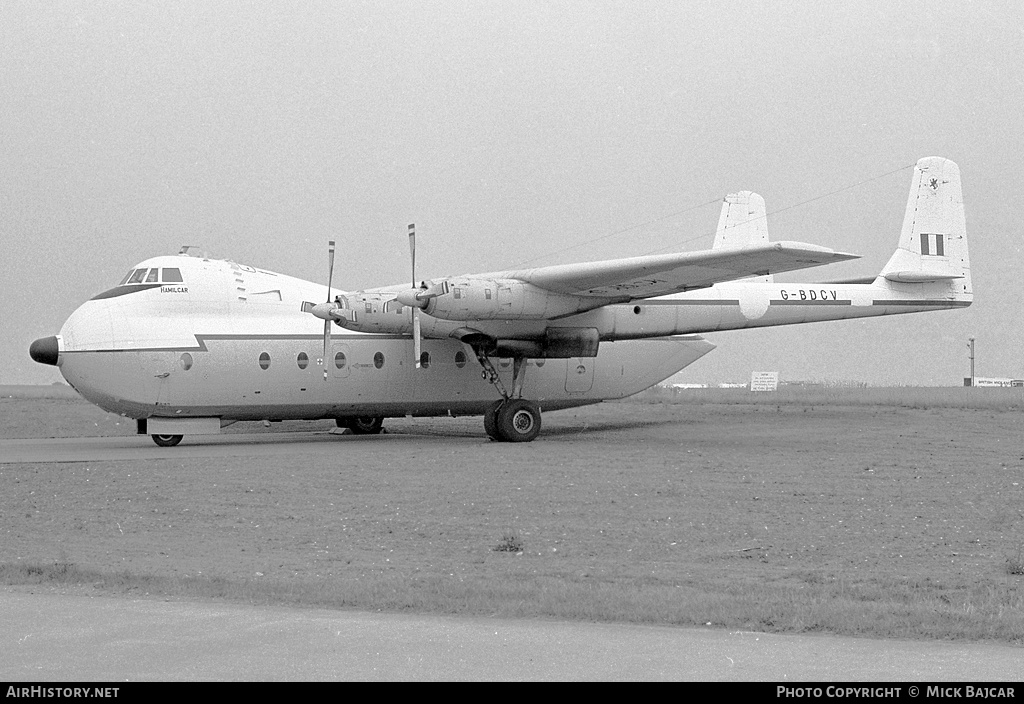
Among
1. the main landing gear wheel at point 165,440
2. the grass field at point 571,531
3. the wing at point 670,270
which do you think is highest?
the wing at point 670,270

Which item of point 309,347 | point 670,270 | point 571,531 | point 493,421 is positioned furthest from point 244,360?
point 571,531

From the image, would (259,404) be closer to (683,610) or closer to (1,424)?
(1,424)

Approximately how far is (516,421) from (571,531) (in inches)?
528

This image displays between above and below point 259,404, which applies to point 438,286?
above

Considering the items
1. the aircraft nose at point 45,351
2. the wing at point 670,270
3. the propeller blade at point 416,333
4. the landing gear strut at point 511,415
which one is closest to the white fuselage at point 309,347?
the aircraft nose at point 45,351

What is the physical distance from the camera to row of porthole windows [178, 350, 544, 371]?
24.6m

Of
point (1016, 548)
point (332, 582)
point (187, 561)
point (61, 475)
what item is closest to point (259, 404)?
point (61, 475)

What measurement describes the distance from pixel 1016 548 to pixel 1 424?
107 ft

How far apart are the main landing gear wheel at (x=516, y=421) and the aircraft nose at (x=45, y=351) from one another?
9.95m

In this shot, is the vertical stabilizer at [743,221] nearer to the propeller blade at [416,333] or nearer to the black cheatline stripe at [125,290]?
the propeller blade at [416,333]

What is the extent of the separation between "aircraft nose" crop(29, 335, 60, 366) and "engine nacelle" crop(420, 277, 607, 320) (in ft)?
26.6

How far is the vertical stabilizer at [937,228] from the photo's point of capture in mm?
32875

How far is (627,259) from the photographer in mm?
24672

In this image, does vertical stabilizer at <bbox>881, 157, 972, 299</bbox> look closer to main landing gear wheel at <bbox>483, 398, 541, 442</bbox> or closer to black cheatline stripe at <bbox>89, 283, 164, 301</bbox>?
main landing gear wheel at <bbox>483, 398, 541, 442</bbox>
